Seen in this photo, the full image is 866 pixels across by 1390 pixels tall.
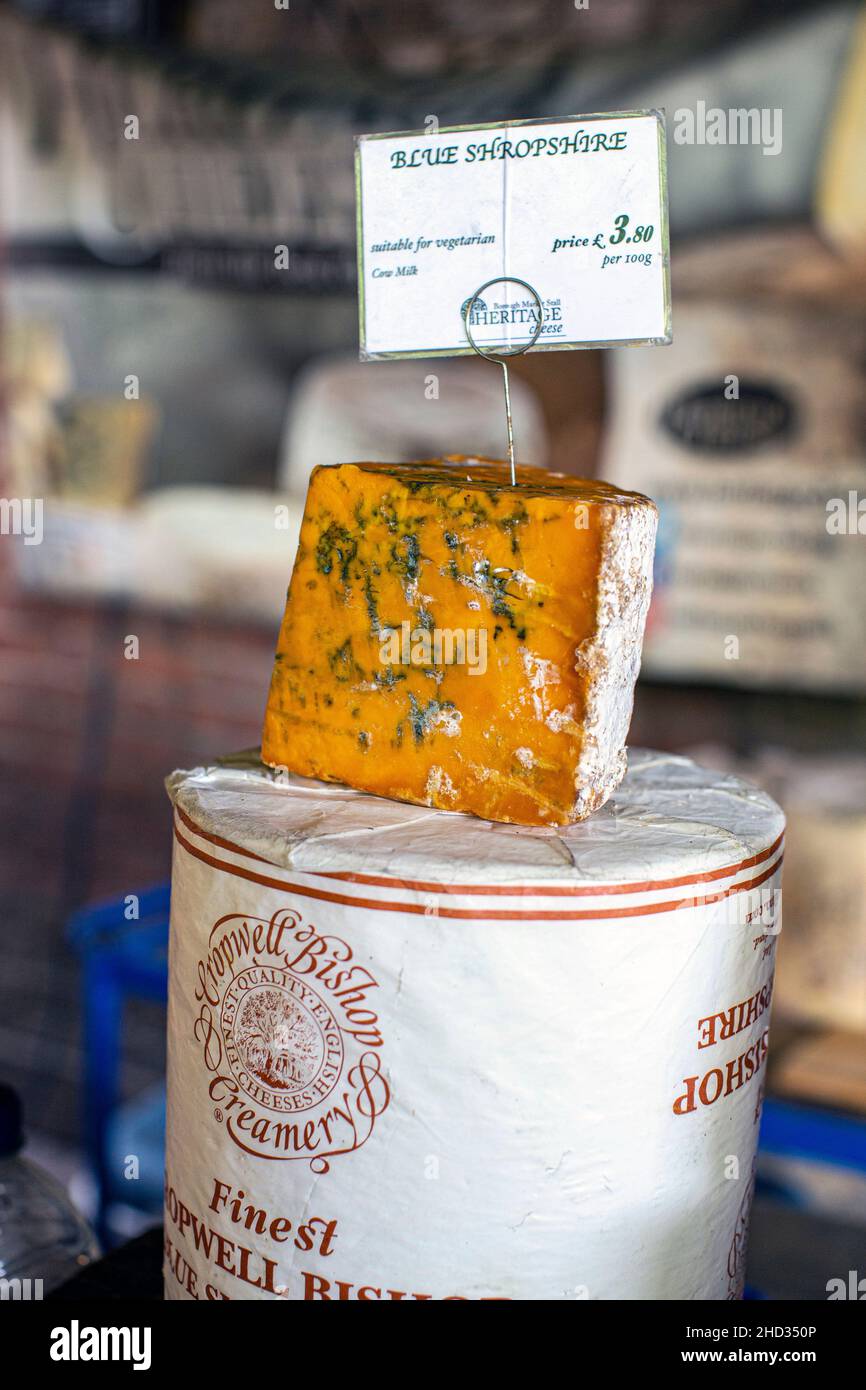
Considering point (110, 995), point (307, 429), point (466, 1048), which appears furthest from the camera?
point (307, 429)

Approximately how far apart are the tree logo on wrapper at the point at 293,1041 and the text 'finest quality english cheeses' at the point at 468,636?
0.15 metres

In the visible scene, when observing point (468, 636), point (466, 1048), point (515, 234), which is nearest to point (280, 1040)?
point (466, 1048)

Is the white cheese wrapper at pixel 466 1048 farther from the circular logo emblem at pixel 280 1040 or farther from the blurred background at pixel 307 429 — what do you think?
the blurred background at pixel 307 429

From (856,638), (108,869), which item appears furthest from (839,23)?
(108,869)

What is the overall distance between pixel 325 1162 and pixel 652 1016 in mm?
222

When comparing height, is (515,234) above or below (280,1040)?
above

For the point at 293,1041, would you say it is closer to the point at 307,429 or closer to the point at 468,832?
the point at 468,832

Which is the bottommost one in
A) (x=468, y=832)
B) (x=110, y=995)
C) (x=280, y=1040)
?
(x=110, y=995)

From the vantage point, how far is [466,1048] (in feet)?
2.47

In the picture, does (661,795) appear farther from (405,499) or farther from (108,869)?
(108,869)

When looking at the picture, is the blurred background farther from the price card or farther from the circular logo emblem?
the price card

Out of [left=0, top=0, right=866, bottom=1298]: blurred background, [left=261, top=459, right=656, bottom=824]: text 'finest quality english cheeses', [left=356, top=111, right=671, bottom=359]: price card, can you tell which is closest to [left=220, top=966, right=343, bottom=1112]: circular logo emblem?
[left=261, top=459, right=656, bottom=824]: text 'finest quality english cheeses'

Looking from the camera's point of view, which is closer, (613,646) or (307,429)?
(613,646)

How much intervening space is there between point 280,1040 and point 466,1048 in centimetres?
12
